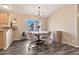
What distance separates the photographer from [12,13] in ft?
7.39

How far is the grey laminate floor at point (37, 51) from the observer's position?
220cm

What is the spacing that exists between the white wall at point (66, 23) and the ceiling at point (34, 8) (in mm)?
106

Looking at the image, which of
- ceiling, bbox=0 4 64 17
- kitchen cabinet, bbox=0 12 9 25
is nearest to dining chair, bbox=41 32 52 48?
ceiling, bbox=0 4 64 17

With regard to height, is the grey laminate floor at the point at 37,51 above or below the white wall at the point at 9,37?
below

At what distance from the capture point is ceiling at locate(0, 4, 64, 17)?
218 cm

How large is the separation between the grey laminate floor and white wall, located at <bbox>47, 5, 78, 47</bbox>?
11 cm

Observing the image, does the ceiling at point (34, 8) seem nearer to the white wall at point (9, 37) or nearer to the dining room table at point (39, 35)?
the dining room table at point (39, 35)

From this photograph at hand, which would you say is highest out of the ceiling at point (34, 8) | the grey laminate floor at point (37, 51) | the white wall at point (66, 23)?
the ceiling at point (34, 8)

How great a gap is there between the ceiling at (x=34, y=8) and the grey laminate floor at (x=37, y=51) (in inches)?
21.4

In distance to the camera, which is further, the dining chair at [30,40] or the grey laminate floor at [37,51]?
the dining chair at [30,40]

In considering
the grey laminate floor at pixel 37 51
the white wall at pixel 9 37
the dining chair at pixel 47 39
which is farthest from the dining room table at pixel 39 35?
the white wall at pixel 9 37
